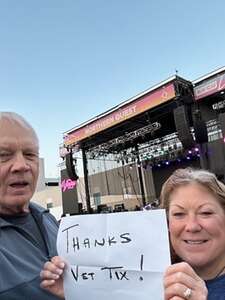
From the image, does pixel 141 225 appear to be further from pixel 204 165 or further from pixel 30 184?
pixel 204 165

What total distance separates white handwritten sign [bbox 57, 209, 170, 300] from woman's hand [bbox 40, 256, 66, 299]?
2 centimetres

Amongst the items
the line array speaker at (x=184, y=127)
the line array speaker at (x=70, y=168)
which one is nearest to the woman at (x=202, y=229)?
the line array speaker at (x=184, y=127)

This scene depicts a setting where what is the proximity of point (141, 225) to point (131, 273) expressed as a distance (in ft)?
0.39

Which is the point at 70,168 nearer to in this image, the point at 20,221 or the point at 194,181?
the point at 20,221

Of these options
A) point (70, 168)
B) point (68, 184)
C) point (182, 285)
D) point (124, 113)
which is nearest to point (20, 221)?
point (182, 285)

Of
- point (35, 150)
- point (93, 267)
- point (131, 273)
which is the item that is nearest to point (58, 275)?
point (93, 267)

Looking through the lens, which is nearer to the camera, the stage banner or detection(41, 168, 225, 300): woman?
detection(41, 168, 225, 300): woman

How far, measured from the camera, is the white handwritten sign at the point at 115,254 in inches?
32.6

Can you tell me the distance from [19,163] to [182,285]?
63 centimetres

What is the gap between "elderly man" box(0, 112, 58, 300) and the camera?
1002 millimetres

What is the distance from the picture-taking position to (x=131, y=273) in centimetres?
86

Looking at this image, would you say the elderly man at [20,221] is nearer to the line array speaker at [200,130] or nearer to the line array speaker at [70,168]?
the line array speaker at [200,130]

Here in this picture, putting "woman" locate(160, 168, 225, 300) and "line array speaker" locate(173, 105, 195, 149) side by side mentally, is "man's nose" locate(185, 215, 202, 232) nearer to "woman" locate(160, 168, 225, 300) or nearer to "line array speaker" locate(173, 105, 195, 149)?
"woman" locate(160, 168, 225, 300)

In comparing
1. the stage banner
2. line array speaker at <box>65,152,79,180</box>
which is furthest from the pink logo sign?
the stage banner
